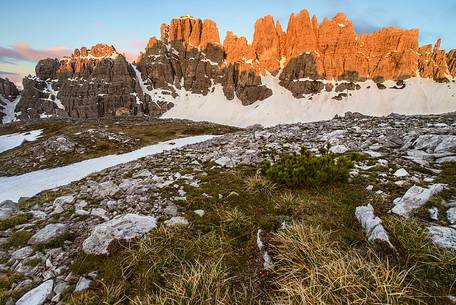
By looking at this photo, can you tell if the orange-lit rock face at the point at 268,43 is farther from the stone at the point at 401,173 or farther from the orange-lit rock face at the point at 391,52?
the stone at the point at 401,173

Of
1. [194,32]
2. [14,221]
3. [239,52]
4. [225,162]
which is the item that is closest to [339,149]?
[225,162]

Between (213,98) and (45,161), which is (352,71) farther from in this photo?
(45,161)

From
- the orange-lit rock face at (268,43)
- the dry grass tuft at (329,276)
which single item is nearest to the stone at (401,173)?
the dry grass tuft at (329,276)

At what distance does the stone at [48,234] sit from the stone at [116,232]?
1179mm

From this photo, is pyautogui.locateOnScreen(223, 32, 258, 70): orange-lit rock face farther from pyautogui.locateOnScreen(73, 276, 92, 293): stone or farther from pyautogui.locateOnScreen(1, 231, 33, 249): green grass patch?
pyautogui.locateOnScreen(73, 276, 92, 293): stone

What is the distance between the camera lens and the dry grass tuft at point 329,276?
3.67 metres

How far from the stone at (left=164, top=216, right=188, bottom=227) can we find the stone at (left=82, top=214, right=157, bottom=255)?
0.33m

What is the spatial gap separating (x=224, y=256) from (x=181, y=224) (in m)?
1.64

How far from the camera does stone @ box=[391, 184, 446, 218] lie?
613cm

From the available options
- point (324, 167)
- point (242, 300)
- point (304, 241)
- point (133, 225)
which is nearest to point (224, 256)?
point (242, 300)

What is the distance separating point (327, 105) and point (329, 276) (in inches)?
6691

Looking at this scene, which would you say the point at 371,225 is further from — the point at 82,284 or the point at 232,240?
the point at 82,284

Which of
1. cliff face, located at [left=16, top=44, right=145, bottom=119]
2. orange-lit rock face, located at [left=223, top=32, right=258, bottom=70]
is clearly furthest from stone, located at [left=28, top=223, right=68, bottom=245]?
cliff face, located at [left=16, top=44, right=145, bottom=119]

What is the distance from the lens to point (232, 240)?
5.75 m
